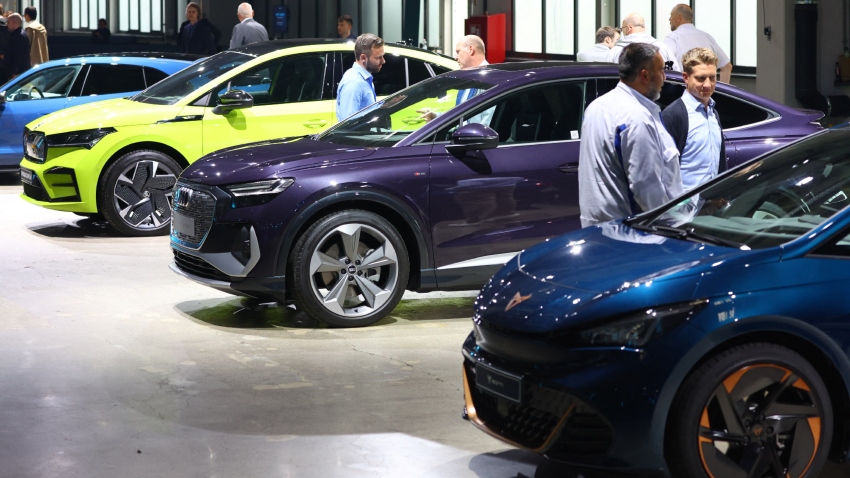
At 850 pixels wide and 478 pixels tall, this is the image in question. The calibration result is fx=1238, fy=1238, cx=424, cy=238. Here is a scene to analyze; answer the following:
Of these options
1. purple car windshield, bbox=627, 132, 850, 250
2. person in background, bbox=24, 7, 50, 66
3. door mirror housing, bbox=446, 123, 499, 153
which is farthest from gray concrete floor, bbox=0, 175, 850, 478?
person in background, bbox=24, 7, 50, 66

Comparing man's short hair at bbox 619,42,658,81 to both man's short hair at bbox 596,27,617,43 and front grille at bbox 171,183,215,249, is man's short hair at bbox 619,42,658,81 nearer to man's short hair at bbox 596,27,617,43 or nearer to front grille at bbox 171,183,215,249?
front grille at bbox 171,183,215,249

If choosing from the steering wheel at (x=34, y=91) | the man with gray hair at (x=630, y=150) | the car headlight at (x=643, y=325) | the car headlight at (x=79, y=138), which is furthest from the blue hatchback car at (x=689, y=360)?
the steering wheel at (x=34, y=91)

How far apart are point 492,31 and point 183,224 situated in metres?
16.1

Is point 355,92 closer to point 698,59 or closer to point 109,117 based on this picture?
point 109,117

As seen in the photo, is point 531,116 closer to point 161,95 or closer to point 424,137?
point 424,137

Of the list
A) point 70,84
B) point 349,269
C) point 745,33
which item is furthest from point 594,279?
point 745,33

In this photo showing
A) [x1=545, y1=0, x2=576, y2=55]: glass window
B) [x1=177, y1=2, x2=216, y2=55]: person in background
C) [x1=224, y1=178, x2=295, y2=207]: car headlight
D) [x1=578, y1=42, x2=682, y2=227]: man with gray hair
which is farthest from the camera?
[x1=545, y1=0, x2=576, y2=55]: glass window

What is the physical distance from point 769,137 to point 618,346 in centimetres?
456

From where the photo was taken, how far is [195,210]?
8086mm

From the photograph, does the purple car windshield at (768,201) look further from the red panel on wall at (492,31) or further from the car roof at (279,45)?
the red panel on wall at (492,31)

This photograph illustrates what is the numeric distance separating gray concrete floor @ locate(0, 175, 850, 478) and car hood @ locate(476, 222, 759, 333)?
810 millimetres

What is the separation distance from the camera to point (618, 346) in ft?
14.6

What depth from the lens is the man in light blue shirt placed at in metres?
10.5

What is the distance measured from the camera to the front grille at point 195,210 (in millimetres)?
7949
